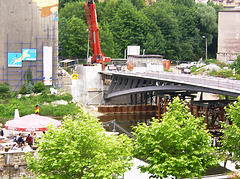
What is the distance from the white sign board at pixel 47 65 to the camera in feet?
214

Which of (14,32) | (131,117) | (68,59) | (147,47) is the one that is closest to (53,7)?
(14,32)

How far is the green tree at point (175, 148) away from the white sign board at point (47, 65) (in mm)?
40702

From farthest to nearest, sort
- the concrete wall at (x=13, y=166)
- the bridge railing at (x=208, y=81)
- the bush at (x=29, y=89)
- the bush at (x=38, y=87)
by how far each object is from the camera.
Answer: the bush at (x=38, y=87) < the bush at (x=29, y=89) < the bridge railing at (x=208, y=81) < the concrete wall at (x=13, y=166)

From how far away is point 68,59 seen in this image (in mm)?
86375

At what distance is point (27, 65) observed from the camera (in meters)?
64.8

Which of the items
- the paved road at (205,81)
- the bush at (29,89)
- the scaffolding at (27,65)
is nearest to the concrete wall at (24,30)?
the scaffolding at (27,65)

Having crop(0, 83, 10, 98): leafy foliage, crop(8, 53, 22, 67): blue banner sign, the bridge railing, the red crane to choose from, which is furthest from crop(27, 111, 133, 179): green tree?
the red crane

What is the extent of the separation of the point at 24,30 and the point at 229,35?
42114 mm

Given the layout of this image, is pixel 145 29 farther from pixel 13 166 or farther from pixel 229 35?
pixel 13 166

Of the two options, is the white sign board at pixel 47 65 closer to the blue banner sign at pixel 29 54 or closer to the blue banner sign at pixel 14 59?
the blue banner sign at pixel 29 54

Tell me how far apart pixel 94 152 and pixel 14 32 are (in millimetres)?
42183

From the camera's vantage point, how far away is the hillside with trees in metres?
86.4

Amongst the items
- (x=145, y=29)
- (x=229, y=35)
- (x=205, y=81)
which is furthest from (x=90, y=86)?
(x=229, y=35)

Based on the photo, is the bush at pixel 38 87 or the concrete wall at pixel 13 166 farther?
the bush at pixel 38 87
